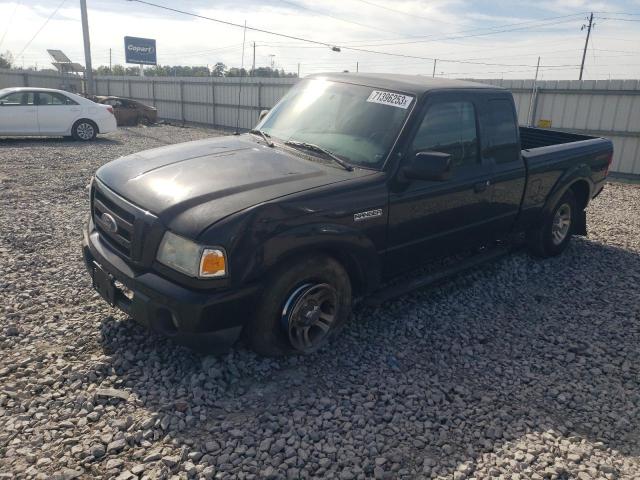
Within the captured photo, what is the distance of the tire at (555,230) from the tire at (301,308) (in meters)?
3.10

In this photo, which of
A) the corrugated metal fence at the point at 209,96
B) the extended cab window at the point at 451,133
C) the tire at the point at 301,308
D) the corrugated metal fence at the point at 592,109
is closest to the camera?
the tire at the point at 301,308

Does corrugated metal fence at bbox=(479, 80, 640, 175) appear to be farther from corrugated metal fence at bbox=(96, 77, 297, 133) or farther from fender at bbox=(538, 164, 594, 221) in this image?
corrugated metal fence at bbox=(96, 77, 297, 133)

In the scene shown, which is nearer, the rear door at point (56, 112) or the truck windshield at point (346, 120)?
the truck windshield at point (346, 120)

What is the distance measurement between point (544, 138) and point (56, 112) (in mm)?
12796

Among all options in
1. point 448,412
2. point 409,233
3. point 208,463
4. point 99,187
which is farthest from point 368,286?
point 99,187

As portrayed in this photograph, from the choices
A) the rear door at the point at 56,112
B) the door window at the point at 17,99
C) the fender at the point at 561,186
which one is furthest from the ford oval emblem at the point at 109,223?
the rear door at the point at 56,112

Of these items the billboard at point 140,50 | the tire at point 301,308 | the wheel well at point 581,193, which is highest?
the billboard at point 140,50

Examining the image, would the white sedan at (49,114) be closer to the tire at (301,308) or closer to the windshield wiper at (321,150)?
the windshield wiper at (321,150)

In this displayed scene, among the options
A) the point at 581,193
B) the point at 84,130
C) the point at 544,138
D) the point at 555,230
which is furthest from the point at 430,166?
the point at 84,130

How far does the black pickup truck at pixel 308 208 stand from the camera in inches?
120

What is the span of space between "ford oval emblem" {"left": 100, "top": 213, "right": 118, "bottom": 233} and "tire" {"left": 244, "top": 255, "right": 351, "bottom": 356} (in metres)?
1.14

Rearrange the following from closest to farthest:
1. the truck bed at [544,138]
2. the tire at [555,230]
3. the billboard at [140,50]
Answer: the tire at [555,230] → the truck bed at [544,138] → the billboard at [140,50]

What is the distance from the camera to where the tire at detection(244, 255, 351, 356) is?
3260 millimetres

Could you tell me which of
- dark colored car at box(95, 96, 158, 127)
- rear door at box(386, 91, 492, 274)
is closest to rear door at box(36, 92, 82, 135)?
dark colored car at box(95, 96, 158, 127)
